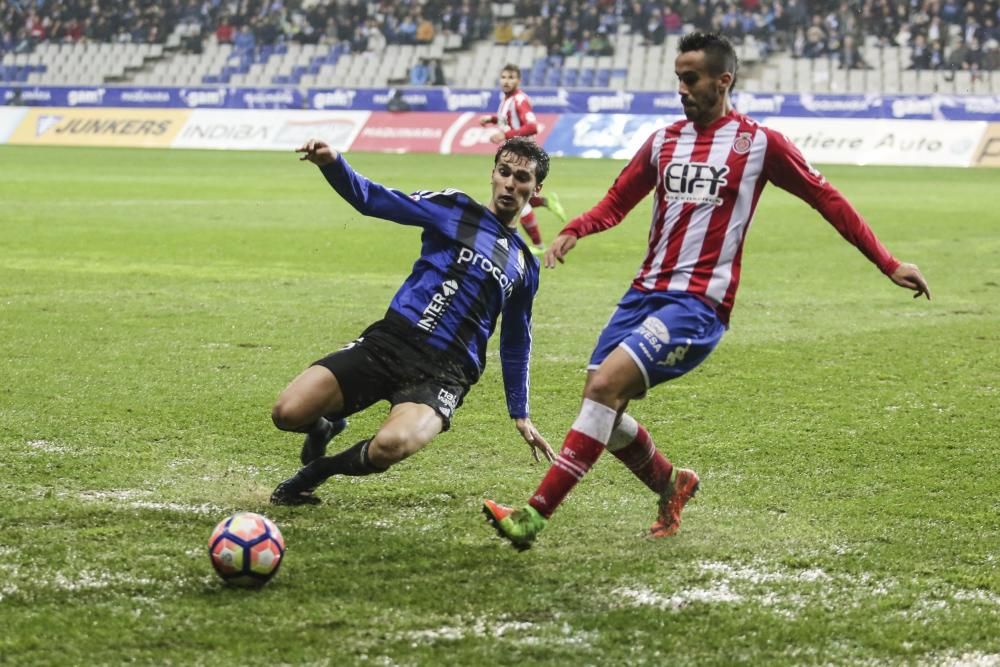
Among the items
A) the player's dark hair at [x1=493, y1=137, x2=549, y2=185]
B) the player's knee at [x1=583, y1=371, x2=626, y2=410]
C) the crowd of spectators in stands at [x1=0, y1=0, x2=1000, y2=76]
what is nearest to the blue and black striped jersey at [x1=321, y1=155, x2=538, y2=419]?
the player's dark hair at [x1=493, y1=137, x2=549, y2=185]

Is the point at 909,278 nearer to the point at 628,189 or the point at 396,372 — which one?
the point at 628,189

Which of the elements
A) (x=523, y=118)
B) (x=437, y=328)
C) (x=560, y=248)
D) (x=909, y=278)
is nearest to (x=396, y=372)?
(x=437, y=328)

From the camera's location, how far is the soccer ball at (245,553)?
4.10m

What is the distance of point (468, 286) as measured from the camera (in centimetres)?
532

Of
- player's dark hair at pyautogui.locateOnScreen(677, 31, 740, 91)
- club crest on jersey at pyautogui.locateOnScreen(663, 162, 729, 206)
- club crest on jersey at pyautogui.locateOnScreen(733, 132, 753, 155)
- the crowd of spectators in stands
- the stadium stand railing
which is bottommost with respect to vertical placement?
the stadium stand railing

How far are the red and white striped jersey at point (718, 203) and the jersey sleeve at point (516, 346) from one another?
0.59m

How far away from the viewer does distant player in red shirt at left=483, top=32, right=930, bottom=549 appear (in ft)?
15.3

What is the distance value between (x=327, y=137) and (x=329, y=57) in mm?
8156

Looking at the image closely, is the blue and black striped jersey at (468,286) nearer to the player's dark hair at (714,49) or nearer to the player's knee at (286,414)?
the player's knee at (286,414)

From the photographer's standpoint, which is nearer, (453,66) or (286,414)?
(286,414)

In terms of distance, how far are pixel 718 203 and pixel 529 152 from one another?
856 millimetres

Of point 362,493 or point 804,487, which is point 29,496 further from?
point 804,487

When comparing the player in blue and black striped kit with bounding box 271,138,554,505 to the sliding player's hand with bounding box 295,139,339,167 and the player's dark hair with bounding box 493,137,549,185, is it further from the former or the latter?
the sliding player's hand with bounding box 295,139,339,167

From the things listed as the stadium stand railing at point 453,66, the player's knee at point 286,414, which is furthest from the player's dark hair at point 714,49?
the stadium stand railing at point 453,66
